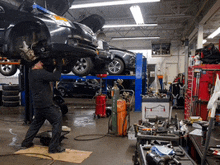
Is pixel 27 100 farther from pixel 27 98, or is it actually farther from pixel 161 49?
pixel 161 49

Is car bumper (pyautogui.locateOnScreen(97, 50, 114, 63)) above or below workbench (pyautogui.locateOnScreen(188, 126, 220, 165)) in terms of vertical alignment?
above

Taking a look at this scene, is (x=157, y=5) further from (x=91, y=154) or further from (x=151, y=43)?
(x=91, y=154)

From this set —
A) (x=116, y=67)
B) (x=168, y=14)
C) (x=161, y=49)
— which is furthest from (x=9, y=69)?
(x=161, y=49)

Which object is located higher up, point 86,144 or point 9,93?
point 9,93

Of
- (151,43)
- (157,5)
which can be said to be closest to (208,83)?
(157,5)

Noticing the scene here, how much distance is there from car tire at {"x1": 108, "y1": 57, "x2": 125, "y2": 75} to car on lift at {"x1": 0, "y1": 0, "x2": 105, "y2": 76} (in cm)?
391

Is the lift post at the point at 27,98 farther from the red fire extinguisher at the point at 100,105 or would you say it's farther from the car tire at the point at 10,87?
the car tire at the point at 10,87

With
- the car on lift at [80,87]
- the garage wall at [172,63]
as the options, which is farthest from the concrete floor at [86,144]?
the garage wall at [172,63]

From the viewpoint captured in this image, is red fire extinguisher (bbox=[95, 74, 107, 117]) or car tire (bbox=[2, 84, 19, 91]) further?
car tire (bbox=[2, 84, 19, 91])

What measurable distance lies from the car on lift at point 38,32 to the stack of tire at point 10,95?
4591mm

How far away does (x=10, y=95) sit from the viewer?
329 inches

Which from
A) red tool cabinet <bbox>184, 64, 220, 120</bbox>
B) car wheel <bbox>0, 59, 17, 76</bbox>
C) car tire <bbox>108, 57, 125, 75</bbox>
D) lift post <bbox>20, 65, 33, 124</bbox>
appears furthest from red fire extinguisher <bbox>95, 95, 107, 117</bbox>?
car wheel <bbox>0, 59, 17, 76</bbox>

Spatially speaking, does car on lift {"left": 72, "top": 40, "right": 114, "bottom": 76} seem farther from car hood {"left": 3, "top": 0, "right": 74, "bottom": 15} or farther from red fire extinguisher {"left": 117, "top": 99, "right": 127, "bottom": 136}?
red fire extinguisher {"left": 117, "top": 99, "right": 127, "bottom": 136}

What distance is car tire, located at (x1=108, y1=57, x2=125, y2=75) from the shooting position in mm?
8031
